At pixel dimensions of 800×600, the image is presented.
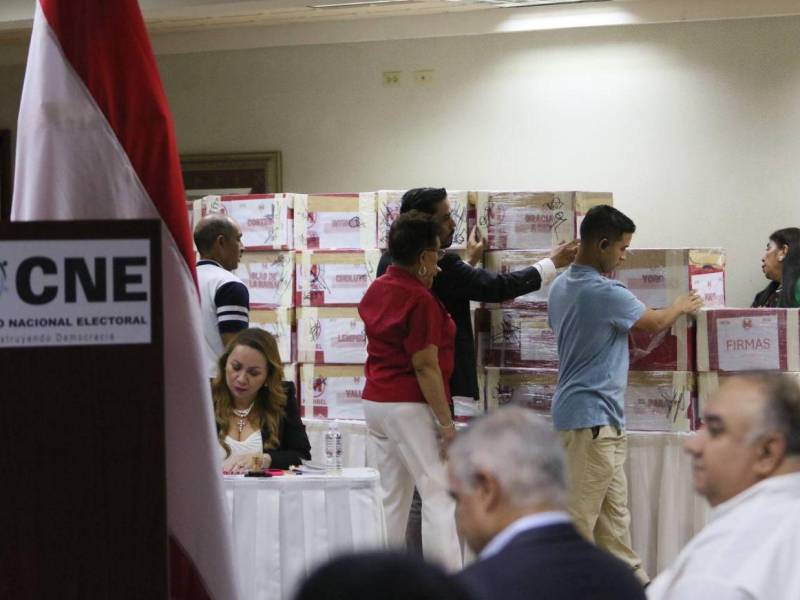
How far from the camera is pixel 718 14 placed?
308 inches

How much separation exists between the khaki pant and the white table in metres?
1.24

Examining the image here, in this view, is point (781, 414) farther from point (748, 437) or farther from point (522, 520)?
point (522, 520)

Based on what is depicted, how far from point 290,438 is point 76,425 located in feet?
9.76

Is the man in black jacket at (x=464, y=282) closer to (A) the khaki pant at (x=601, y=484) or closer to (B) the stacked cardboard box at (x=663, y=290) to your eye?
(B) the stacked cardboard box at (x=663, y=290)

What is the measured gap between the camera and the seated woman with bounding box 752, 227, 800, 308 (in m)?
6.71

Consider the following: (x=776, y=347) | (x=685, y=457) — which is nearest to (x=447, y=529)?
(x=685, y=457)

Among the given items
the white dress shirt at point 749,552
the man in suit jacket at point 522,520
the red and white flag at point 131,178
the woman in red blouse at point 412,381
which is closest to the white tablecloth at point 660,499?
the woman in red blouse at point 412,381

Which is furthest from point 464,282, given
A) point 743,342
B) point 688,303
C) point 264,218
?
point 264,218

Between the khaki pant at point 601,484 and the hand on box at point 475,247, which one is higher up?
the hand on box at point 475,247

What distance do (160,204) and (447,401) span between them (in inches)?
125

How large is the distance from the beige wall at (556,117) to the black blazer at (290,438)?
417 cm

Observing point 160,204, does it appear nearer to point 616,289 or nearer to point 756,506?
point 756,506

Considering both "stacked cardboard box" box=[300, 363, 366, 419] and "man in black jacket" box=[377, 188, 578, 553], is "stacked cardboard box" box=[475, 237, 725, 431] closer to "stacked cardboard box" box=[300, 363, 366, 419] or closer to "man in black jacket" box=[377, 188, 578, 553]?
"man in black jacket" box=[377, 188, 578, 553]

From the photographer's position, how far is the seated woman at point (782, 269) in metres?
6.71
